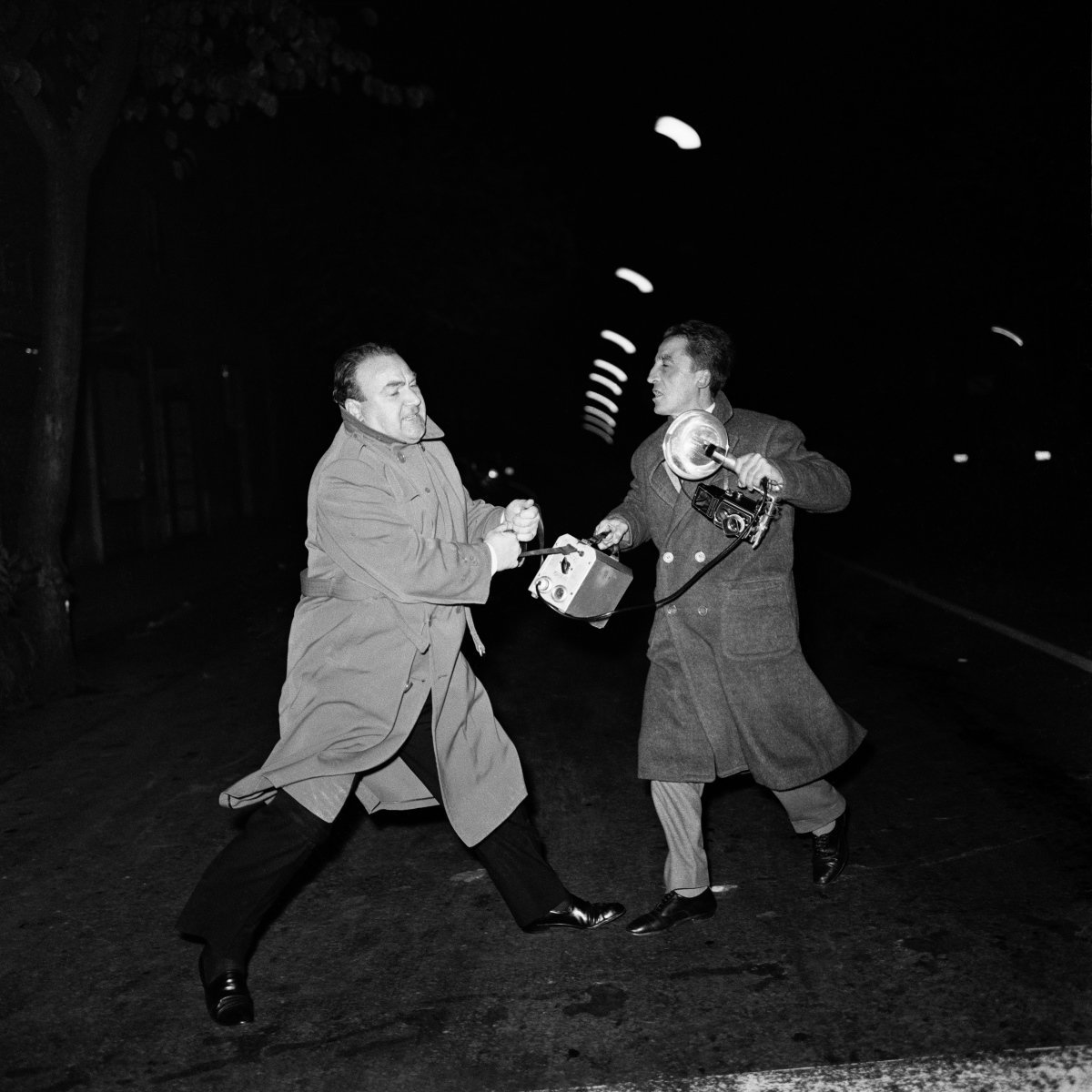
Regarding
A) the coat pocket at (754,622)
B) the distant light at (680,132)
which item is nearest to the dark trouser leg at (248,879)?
the coat pocket at (754,622)

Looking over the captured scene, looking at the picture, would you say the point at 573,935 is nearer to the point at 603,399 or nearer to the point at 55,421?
the point at 55,421

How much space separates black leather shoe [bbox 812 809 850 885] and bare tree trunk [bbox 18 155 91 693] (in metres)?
6.51

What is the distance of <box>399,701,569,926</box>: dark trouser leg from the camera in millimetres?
4352

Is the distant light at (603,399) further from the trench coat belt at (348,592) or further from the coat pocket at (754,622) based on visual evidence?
the trench coat belt at (348,592)

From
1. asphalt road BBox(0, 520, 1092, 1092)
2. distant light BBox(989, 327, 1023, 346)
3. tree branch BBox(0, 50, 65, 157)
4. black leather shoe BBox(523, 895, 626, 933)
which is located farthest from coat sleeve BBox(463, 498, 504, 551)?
distant light BBox(989, 327, 1023, 346)

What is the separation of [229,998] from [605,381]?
54864mm

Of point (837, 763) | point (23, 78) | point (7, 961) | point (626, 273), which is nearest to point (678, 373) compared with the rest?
point (837, 763)

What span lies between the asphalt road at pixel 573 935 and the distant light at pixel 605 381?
154ft

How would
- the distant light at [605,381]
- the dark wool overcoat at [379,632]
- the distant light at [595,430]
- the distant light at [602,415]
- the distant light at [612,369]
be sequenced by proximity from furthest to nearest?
the distant light at [595,430] < the distant light at [602,415] < the distant light at [605,381] < the distant light at [612,369] < the dark wool overcoat at [379,632]

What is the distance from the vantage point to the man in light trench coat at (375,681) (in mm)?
4012

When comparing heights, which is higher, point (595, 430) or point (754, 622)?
point (754, 622)

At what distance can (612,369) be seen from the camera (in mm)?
50562

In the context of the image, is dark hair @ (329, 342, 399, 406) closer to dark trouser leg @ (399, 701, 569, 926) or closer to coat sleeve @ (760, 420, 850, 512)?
dark trouser leg @ (399, 701, 569, 926)

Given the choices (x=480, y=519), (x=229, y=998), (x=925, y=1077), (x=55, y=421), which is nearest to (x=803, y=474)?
(x=480, y=519)
